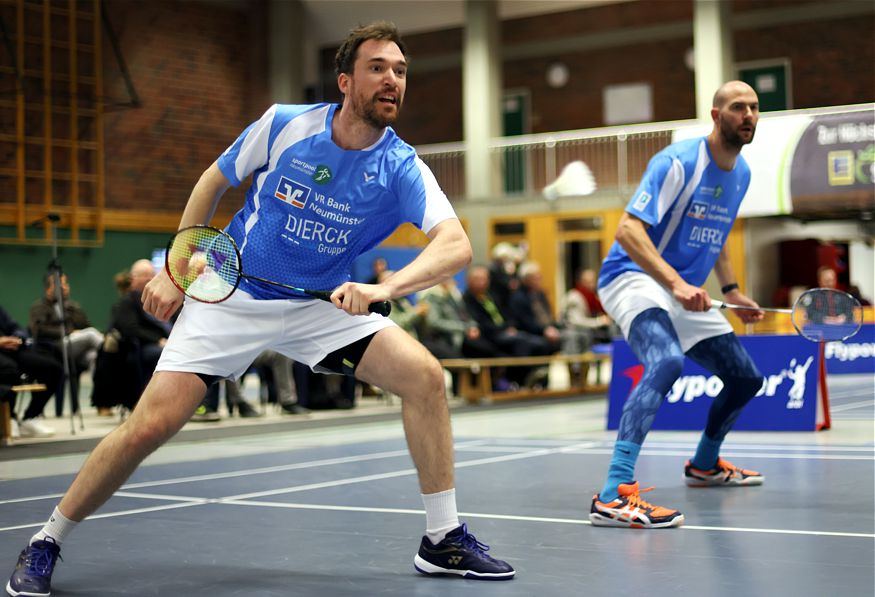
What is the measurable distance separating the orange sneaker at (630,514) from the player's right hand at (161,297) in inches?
83.3

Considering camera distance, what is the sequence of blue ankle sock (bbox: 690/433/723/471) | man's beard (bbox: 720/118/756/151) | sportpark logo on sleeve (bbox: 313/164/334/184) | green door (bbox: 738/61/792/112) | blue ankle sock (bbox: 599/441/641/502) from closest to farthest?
sportpark logo on sleeve (bbox: 313/164/334/184) → blue ankle sock (bbox: 599/441/641/502) → man's beard (bbox: 720/118/756/151) → blue ankle sock (bbox: 690/433/723/471) → green door (bbox: 738/61/792/112)

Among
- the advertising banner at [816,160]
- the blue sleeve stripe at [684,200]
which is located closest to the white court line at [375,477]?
the blue sleeve stripe at [684,200]

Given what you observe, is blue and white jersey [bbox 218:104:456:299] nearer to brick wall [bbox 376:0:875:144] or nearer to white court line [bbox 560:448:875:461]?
white court line [bbox 560:448:875:461]

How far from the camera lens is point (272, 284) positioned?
12.4ft

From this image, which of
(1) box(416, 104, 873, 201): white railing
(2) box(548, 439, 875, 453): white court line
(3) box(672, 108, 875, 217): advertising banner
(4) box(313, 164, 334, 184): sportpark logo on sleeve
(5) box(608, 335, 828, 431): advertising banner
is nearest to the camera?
(4) box(313, 164, 334, 184): sportpark logo on sleeve

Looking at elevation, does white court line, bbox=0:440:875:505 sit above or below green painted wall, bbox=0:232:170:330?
below

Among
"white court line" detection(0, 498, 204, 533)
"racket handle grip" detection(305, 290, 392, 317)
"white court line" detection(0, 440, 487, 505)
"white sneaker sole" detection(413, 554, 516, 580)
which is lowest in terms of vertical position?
"white court line" detection(0, 440, 487, 505)

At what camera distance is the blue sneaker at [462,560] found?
380 cm

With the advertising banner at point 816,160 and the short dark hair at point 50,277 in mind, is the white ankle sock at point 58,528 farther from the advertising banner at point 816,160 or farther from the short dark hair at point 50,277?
the advertising banner at point 816,160

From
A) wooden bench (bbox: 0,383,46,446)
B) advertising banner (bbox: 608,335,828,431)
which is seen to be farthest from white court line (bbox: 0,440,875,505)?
wooden bench (bbox: 0,383,46,446)

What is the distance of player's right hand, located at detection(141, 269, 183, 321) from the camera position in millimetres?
3693

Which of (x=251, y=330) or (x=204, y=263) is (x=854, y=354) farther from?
(x=204, y=263)

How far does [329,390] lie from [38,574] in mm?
8829

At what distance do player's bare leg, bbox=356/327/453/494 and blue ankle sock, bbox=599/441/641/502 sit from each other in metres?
1.36
